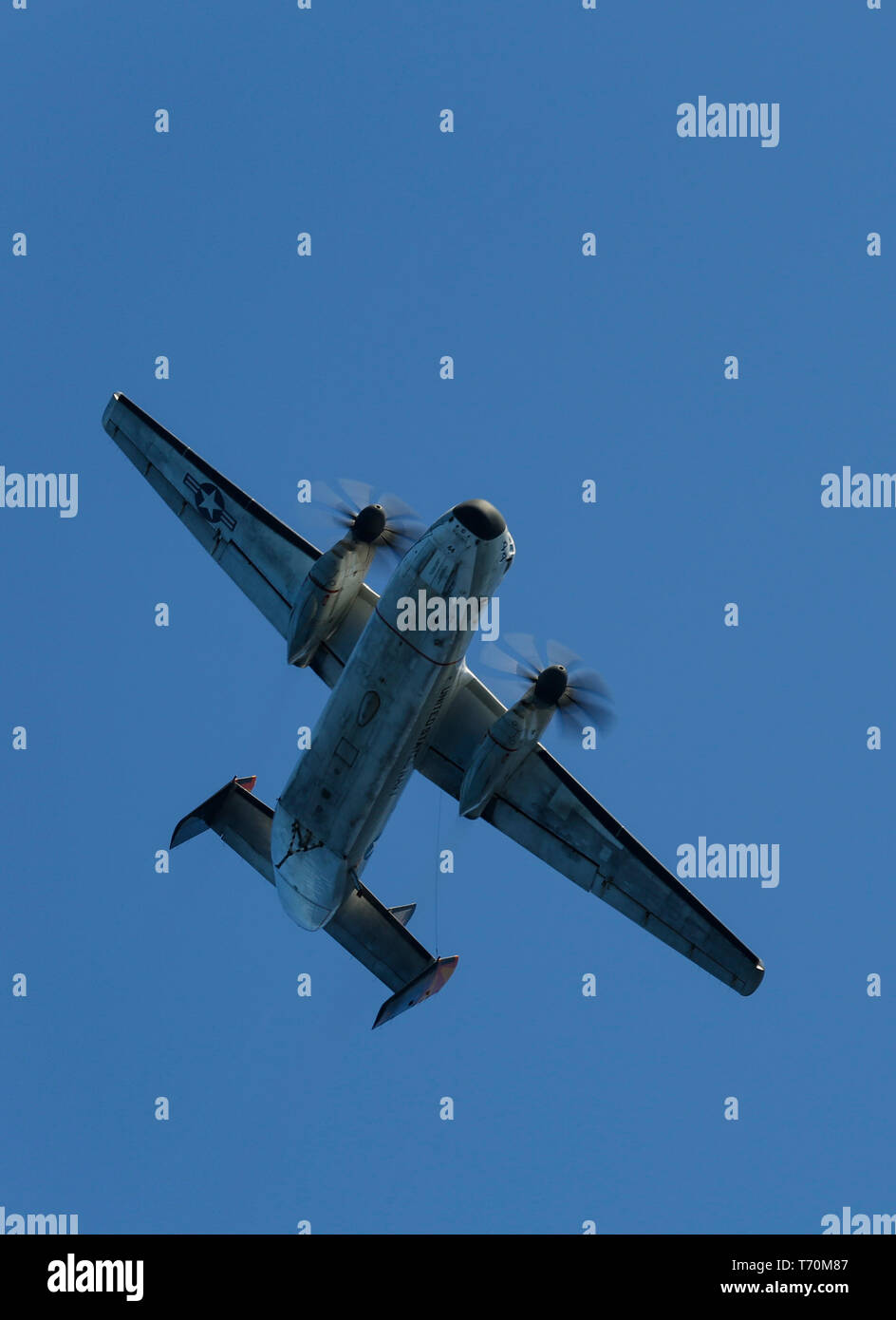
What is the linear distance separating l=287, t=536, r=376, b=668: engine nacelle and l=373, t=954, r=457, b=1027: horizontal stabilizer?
25.2ft

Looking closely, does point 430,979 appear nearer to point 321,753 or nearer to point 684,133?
point 321,753

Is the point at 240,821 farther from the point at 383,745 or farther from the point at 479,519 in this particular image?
the point at 479,519

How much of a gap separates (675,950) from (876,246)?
2017 centimetres

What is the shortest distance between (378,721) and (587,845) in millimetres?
6748

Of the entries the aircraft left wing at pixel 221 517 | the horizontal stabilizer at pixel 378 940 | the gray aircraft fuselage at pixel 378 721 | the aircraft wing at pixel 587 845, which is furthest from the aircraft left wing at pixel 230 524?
the horizontal stabilizer at pixel 378 940

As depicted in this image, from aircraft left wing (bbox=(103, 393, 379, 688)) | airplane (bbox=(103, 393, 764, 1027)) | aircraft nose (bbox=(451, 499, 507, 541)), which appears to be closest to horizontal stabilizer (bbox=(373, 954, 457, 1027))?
airplane (bbox=(103, 393, 764, 1027))

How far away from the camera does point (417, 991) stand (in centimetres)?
2958

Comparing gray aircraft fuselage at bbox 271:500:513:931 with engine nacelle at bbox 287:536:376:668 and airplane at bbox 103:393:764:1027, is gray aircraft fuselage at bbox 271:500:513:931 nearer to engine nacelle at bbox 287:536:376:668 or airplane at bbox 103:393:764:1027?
airplane at bbox 103:393:764:1027

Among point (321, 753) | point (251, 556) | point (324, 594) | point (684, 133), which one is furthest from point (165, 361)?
point (684, 133)

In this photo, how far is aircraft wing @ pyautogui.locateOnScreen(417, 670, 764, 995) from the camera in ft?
97.6

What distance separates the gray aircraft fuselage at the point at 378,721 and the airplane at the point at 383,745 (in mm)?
31

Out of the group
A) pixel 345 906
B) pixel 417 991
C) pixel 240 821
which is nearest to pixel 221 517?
pixel 240 821

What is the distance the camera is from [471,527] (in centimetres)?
2416

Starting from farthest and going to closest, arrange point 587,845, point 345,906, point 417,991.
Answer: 1. point 345,906
2. point 587,845
3. point 417,991
